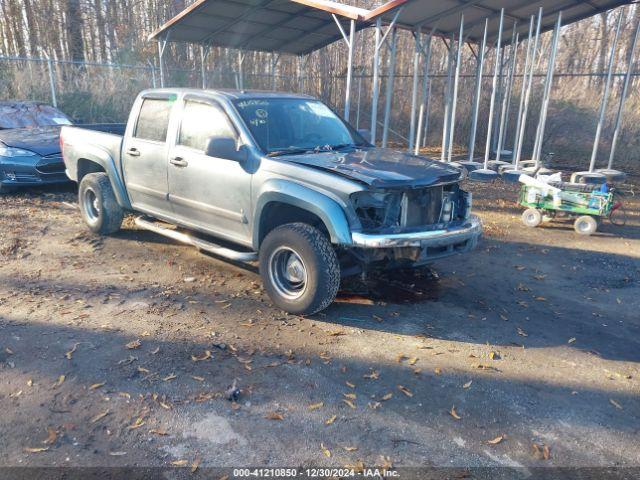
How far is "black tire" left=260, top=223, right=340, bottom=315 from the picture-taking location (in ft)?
14.4

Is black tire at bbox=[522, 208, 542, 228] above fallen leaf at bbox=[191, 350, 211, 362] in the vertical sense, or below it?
above

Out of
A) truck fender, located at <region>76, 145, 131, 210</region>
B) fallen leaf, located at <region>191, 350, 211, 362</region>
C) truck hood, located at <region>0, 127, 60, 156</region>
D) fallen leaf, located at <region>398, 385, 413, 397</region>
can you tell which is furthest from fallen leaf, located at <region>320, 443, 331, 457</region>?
truck hood, located at <region>0, 127, 60, 156</region>

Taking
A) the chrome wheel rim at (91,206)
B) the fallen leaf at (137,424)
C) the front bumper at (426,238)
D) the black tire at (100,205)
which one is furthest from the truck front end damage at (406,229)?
the chrome wheel rim at (91,206)

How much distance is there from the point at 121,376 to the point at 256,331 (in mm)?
1182

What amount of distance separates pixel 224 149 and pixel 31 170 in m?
5.75

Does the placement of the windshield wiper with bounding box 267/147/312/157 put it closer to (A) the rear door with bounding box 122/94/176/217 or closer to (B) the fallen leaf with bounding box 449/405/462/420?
(A) the rear door with bounding box 122/94/176/217

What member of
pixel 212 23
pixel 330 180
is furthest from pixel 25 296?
pixel 212 23

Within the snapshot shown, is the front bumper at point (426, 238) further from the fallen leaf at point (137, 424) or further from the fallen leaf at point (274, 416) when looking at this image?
the fallen leaf at point (137, 424)

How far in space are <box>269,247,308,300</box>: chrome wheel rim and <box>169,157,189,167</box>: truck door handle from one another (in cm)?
157

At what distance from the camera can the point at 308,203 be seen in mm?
4371

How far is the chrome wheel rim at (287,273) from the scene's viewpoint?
4691 millimetres

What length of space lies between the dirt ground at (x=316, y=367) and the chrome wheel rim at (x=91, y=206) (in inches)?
35.1

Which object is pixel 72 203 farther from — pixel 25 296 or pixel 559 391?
pixel 559 391

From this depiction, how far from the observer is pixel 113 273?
572 centimetres
